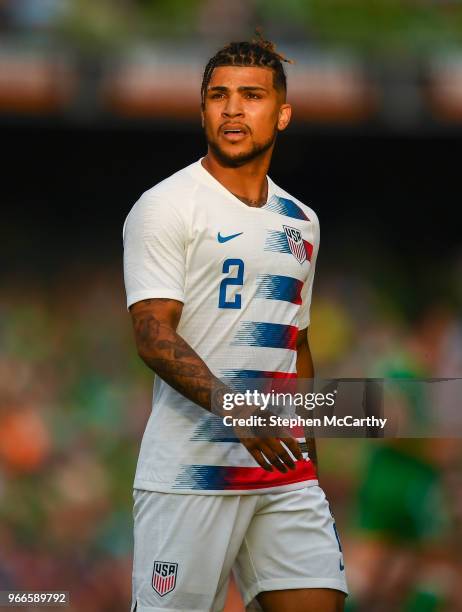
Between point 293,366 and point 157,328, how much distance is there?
0.63m

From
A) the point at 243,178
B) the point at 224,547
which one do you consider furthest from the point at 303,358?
the point at 224,547

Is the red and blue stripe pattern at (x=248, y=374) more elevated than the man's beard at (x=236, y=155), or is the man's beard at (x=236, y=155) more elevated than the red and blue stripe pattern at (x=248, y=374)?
the man's beard at (x=236, y=155)

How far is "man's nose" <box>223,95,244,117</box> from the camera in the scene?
412cm

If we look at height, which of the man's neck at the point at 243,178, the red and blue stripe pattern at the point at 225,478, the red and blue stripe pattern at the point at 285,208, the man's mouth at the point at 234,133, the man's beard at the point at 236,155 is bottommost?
the red and blue stripe pattern at the point at 225,478

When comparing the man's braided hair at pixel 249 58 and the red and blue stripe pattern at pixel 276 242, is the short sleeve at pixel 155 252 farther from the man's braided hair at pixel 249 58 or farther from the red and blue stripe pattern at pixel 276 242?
the man's braided hair at pixel 249 58

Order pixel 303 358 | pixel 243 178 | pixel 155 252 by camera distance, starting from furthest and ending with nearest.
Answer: pixel 303 358
pixel 243 178
pixel 155 252

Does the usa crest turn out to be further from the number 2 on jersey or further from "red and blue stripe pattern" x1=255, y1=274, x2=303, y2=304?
the number 2 on jersey

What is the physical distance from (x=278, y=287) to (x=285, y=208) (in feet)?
1.16

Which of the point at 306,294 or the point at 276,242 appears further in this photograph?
the point at 306,294

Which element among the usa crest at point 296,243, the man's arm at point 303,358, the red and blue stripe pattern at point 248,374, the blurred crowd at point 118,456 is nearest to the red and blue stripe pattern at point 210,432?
the red and blue stripe pattern at point 248,374

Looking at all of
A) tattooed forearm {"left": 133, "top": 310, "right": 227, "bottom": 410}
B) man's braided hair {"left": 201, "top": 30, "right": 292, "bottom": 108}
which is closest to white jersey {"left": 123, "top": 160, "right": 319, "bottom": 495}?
tattooed forearm {"left": 133, "top": 310, "right": 227, "bottom": 410}

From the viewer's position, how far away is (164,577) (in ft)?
12.9

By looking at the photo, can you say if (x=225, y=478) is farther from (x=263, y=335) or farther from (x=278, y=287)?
(x=278, y=287)

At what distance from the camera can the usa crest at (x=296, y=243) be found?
423 centimetres
